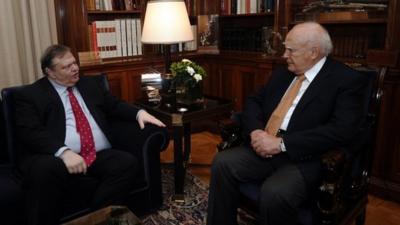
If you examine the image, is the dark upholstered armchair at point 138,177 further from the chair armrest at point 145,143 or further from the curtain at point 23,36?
the curtain at point 23,36

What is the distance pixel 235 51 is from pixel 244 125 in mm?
1617

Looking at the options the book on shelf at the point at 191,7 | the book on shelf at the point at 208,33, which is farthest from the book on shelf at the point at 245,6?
the book on shelf at the point at 191,7

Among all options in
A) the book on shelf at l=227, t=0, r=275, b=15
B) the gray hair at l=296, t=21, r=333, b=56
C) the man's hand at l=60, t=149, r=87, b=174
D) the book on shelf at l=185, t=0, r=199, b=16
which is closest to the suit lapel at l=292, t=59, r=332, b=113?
the gray hair at l=296, t=21, r=333, b=56

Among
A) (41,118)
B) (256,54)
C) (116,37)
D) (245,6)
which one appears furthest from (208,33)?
(41,118)

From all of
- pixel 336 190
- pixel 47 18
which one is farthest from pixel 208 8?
pixel 336 190

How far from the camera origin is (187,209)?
2281 millimetres

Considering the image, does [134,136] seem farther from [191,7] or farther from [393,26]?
[191,7]

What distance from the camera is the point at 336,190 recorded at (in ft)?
4.91

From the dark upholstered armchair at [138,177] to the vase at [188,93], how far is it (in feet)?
1.27

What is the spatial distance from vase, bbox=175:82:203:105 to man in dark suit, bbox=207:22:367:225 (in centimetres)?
58

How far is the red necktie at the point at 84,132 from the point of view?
2002 millimetres

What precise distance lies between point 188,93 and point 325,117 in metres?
0.98

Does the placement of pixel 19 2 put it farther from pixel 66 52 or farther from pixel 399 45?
pixel 399 45

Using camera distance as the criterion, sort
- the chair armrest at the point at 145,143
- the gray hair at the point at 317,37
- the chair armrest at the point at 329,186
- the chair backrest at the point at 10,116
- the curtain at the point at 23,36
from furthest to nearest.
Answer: the curtain at the point at 23,36 → the chair armrest at the point at 145,143 → the chair backrest at the point at 10,116 → the gray hair at the point at 317,37 → the chair armrest at the point at 329,186
